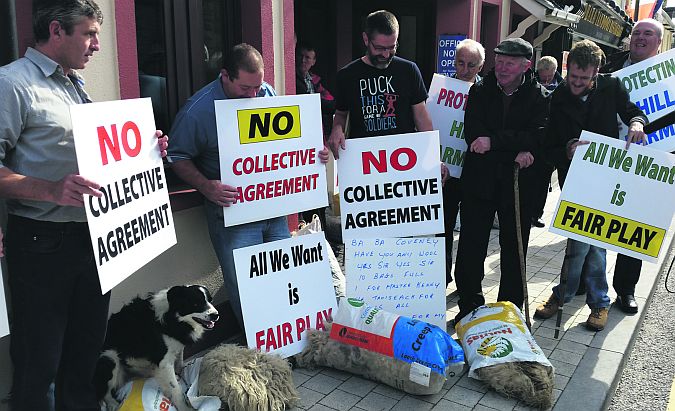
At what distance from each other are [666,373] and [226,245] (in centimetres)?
307

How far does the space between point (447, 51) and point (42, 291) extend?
699cm

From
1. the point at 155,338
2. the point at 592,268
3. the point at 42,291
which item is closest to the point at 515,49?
the point at 592,268

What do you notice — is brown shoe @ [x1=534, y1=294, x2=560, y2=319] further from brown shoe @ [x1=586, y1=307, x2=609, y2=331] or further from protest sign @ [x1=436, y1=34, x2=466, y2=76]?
protest sign @ [x1=436, y1=34, x2=466, y2=76]

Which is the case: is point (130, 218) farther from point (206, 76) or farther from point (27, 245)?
point (206, 76)

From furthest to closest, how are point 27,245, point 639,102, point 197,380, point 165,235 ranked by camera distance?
point 639,102
point 197,380
point 165,235
point 27,245

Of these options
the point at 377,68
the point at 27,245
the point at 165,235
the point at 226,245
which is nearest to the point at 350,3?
the point at 377,68

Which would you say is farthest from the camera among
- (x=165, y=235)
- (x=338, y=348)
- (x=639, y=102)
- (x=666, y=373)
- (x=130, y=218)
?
(x=639, y=102)

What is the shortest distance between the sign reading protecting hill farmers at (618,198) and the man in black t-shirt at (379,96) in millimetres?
1101

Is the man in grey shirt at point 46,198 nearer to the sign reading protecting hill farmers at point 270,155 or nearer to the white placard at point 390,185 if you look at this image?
the sign reading protecting hill farmers at point 270,155

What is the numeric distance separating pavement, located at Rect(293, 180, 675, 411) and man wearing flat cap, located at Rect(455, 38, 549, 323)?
487 millimetres

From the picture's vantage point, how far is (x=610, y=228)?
398 centimetres

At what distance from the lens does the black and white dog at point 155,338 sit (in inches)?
119

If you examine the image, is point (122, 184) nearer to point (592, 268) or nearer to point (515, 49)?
point (515, 49)

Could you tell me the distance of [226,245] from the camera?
3721 millimetres
